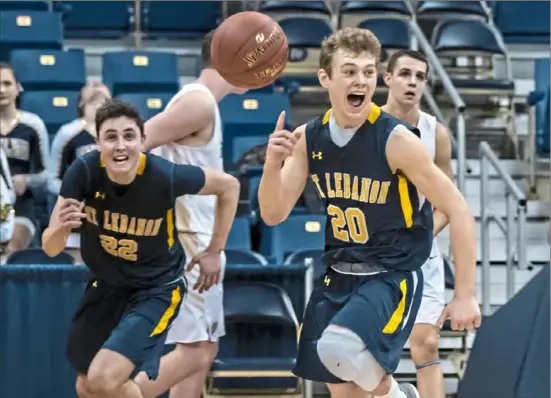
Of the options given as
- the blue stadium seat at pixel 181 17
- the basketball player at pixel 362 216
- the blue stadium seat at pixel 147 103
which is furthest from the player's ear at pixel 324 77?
the blue stadium seat at pixel 181 17

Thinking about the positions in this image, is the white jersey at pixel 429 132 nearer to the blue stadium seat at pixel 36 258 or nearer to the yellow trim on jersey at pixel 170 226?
the yellow trim on jersey at pixel 170 226

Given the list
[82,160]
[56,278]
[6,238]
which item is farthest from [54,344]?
A: [82,160]

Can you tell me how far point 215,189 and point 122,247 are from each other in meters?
0.48

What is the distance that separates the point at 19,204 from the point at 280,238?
175cm

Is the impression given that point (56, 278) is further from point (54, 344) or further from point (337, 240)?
point (337, 240)

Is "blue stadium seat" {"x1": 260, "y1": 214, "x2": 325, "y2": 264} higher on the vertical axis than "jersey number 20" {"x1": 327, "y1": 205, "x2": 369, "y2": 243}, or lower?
lower

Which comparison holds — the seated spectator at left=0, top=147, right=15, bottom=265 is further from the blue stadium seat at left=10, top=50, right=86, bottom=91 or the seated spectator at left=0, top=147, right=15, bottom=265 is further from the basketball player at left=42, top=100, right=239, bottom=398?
the blue stadium seat at left=10, top=50, right=86, bottom=91

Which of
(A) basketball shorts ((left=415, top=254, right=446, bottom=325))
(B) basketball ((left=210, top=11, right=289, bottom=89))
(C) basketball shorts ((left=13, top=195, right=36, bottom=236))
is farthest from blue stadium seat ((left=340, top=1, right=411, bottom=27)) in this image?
(B) basketball ((left=210, top=11, right=289, bottom=89))

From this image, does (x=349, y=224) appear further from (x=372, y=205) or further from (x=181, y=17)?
(x=181, y=17)

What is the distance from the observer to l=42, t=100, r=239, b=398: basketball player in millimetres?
4117

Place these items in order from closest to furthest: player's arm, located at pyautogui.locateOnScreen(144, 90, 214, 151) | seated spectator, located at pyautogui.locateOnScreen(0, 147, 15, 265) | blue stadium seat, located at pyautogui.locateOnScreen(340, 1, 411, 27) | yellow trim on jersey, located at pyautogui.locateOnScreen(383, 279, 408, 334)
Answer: yellow trim on jersey, located at pyautogui.locateOnScreen(383, 279, 408, 334) < player's arm, located at pyautogui.locateOnScreen(144, 90, 214, 151) < seated spectator, located at pyautogui.locateOnScreen(0, 147, 15, 265) < blue stadium seat, located at pyautogui.locateOnScreen(340, 1, 411, 27)

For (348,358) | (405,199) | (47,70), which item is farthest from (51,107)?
(348,358)

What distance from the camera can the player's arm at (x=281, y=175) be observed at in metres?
3.55

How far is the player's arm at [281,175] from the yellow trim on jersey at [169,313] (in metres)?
0.60
